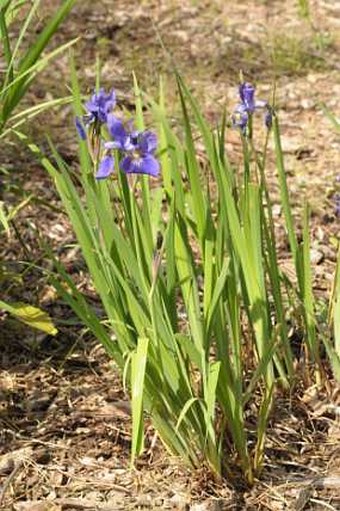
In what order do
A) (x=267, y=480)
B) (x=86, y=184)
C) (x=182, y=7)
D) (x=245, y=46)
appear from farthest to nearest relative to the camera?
(x=182, y=7)
(x=245, y=46)
(x=267, y=480)
(x=86, y=184)

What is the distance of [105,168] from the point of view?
1.77m

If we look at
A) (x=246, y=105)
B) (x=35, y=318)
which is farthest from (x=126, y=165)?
(x=35, y=318)

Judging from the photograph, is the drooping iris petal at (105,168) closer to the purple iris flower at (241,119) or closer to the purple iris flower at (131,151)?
the purple iris flower at (131,151)

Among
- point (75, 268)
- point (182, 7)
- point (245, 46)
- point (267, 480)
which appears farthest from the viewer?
point (182, 7)

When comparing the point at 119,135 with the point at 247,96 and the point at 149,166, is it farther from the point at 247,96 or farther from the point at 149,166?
the point at 247,96

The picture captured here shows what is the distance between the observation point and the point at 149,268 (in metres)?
2.00

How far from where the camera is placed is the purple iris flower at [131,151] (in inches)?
69.5

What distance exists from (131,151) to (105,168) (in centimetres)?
6

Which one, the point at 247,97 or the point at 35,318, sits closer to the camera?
the point at 247,97

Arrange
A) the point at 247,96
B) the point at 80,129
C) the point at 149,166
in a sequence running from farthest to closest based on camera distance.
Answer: the point at 247,96
the point at 80,129
the point at 149,166

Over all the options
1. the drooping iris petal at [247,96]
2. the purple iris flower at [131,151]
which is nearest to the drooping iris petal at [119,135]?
the purple iris flower at [131,151]

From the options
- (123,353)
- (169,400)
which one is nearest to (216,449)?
(169,400)

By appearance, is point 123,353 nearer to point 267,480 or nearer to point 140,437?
point 140,437

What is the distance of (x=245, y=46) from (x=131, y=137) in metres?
2.76
